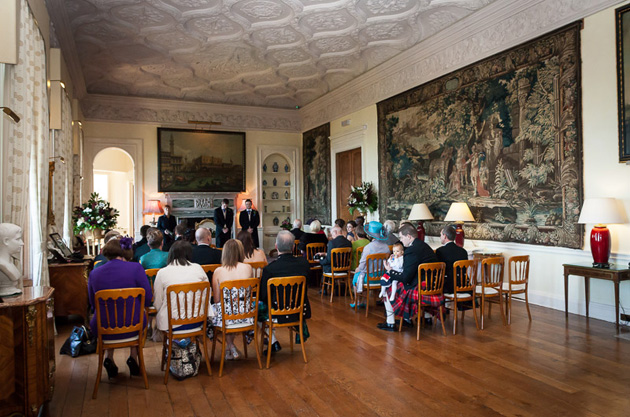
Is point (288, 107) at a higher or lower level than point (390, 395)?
higher

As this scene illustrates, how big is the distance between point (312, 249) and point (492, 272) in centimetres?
381

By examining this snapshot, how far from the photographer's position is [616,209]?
589cm

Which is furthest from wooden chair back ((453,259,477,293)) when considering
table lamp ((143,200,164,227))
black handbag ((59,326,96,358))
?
table lamp ((143,200,164,227))

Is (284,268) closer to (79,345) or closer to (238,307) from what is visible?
(238,307)

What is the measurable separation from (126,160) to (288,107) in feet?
26.0

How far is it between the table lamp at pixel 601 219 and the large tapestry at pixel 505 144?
64 cm

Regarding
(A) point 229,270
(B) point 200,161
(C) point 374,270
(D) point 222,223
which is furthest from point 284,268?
(B) point 200,161

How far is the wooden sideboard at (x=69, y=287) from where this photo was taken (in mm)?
6230

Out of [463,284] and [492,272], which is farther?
[492,272]

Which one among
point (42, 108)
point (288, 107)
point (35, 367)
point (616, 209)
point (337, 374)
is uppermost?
point (288, 107)

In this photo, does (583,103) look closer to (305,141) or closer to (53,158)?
(53,158)

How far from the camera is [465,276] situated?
588 centimetres

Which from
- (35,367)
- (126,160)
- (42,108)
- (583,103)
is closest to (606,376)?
(583,103)

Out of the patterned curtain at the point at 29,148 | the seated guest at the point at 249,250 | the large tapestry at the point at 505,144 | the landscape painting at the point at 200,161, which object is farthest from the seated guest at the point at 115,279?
the landscape painting at the point at 200,161
